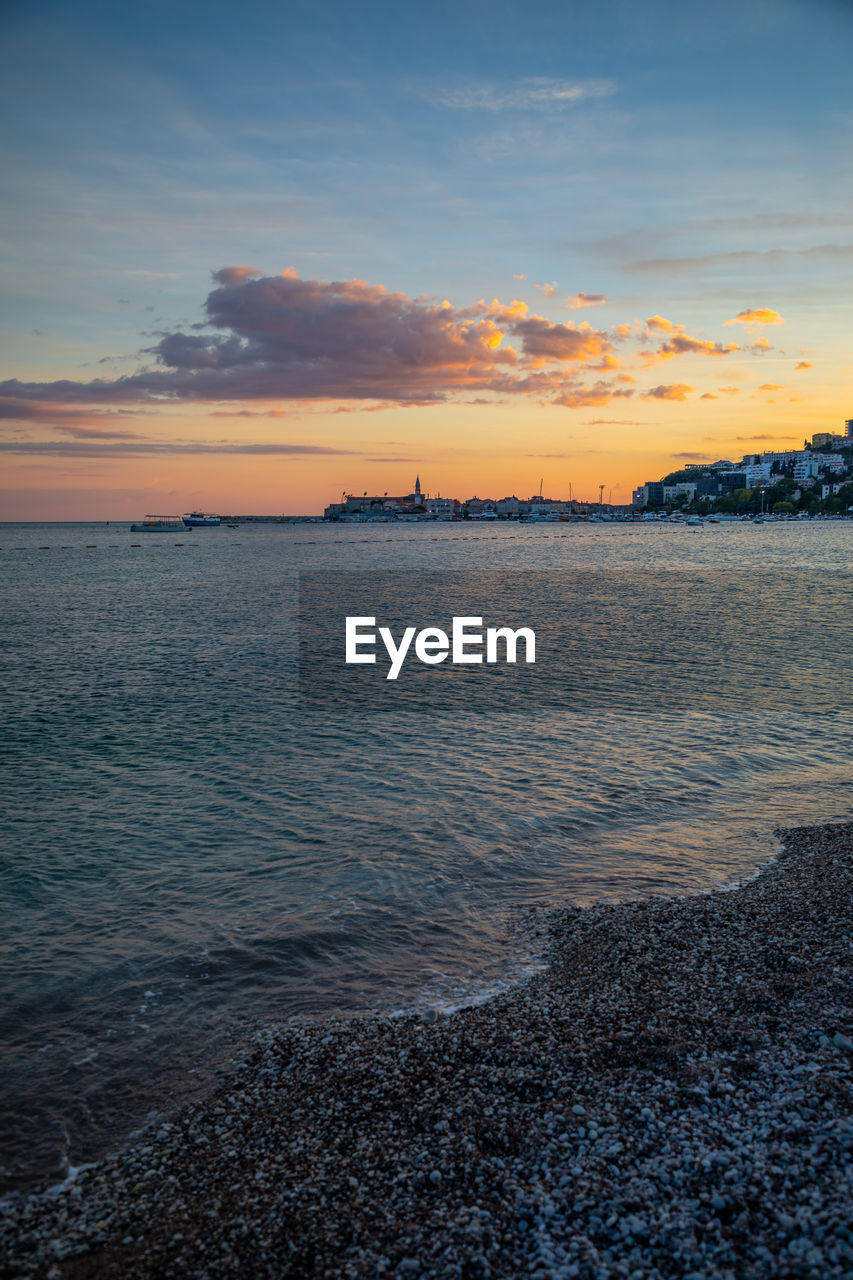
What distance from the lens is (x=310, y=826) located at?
19625 mm

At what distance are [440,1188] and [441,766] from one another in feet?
55.6

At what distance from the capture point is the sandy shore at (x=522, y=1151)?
6746mm

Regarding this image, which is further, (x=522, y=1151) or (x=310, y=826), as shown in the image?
(x=310, y=826)

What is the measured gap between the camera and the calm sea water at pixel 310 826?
459 inches

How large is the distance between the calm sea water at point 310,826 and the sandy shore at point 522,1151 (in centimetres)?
126

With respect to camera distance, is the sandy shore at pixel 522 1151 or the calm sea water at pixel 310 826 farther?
the calm sea water at pixel 310 826

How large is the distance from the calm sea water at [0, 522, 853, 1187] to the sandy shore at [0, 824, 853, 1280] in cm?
126

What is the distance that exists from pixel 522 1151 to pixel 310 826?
12.4m

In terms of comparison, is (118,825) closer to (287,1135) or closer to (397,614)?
(287,1135)

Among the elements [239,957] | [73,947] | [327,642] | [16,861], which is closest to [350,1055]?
[239,957]

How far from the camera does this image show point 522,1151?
7891mm

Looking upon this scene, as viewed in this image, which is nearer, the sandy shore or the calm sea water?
the sandy shore

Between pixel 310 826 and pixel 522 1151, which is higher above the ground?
pixel 522 1151

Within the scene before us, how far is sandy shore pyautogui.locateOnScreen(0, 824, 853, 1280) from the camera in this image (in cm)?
675
